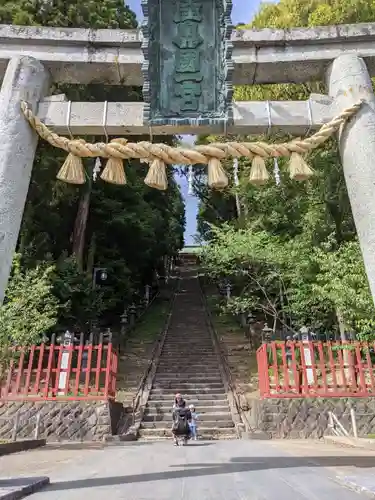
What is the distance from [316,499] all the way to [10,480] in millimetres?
2781

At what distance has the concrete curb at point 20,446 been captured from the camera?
7321 mm

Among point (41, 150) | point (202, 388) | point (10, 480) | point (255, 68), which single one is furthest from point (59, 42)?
point (202, 388)

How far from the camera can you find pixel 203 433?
10.4 m

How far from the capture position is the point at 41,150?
1255 cm

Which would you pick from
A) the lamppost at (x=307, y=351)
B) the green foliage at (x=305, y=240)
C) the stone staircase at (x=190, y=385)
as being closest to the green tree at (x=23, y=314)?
the stone staircase at (x=190, y=385)

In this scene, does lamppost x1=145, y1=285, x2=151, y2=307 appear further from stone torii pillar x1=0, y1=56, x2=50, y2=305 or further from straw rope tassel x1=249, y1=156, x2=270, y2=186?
straw rope tassel x1=249, y1=156, x2=270, y2=186

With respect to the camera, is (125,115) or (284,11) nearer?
(125,115)

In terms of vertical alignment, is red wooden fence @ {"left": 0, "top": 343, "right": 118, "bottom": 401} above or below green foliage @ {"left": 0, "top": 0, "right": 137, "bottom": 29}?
below

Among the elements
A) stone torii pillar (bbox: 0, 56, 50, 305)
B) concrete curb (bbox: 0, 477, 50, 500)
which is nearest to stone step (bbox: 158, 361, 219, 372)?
concrete curb (bbox: 0, 477, 50, 500)

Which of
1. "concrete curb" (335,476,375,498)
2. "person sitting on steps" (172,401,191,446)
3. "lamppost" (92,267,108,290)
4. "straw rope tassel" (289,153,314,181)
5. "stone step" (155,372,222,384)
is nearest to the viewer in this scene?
"concrete curb" (335,476,375,498)

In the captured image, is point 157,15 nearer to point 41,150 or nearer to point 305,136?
point 305,136

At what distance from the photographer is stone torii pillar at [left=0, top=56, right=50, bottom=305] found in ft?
14.4

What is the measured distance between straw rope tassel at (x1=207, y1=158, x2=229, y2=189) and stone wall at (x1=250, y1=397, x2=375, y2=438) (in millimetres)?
6882

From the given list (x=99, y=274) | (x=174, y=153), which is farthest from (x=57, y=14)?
(x=174, y=153)
